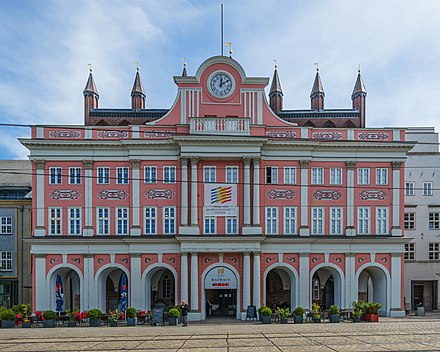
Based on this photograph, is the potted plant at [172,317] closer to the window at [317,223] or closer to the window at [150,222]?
Result: the window at [150,222]

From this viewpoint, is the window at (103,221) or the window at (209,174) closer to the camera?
the window at (209,174)

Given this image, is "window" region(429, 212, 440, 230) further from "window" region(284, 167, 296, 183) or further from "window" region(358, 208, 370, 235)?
"window" region(284, 167, 296, 183)

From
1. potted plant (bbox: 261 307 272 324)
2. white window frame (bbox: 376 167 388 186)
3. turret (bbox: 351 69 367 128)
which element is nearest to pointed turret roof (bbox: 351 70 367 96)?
turret (bbox: 351 69 367 128)

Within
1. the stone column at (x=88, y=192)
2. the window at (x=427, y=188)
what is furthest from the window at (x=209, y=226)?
the window at (x=427, y=188)

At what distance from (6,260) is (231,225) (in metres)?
21.9

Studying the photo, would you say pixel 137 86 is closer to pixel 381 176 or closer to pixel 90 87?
pixel 90 87

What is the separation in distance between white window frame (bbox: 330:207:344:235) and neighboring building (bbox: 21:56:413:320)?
0.38 feet

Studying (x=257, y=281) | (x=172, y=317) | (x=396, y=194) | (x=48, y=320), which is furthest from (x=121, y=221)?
(x=396, y=194)

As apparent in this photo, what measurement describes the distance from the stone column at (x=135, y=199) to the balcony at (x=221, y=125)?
5.46 m

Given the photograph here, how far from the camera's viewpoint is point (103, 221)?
32875 mm

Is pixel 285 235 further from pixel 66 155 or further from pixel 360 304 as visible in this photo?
pixel 66 155

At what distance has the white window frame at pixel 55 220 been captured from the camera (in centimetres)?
3266

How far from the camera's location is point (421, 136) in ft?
134

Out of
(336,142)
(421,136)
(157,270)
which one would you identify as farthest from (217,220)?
(421,136)
